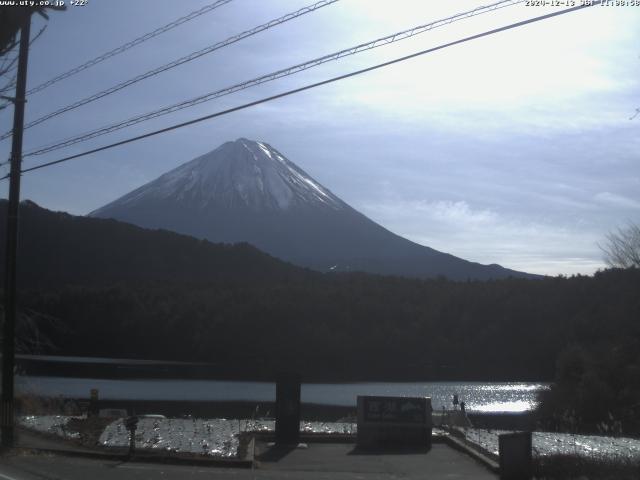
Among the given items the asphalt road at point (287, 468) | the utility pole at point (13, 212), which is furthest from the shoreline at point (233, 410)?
the asphalt road at point (287, 468)

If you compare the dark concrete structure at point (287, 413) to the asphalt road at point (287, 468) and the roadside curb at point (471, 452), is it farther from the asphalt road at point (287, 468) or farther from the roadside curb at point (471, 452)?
the roadside curb at point (471, 452)

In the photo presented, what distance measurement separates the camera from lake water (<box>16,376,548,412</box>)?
43.1 meters

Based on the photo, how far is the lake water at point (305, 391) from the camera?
141 feet

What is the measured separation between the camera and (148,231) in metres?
101

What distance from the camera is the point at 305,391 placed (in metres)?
49.6

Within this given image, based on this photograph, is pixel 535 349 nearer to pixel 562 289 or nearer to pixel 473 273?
pixel 562 289

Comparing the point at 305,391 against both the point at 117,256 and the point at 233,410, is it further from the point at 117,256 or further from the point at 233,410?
the point at 117,256

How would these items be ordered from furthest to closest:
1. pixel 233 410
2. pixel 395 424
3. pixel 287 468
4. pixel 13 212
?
1. pixel 233 410
2. pixel 13 212
3. pixel 395 424
4. pixel 287 468

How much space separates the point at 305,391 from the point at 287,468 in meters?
35.2

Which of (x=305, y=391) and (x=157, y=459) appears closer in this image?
(x=157, y=459)

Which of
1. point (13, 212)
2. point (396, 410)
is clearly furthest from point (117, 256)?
point (396, 410)

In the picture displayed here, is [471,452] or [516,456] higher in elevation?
[516,456]

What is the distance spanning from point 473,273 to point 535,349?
8363 cm

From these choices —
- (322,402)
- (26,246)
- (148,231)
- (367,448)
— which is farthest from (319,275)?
(367,448)
